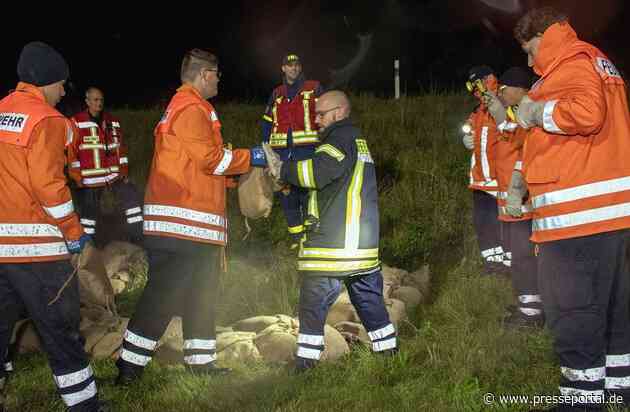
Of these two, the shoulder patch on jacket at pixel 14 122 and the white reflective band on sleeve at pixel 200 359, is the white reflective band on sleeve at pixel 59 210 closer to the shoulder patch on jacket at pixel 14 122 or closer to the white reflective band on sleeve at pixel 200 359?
the shoulder patch on jacket at pixel 14 122

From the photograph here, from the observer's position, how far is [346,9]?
24.5 metres

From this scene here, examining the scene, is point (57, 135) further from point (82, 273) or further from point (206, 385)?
point (82, 273)

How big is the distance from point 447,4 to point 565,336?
67.6ft

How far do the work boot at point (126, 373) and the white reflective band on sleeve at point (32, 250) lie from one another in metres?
1.16

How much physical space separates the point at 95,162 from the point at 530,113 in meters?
6.09

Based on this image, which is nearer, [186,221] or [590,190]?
[590,190]

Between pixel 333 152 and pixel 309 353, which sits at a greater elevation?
pixel 333 152

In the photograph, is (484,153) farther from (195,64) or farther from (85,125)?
(85,125)

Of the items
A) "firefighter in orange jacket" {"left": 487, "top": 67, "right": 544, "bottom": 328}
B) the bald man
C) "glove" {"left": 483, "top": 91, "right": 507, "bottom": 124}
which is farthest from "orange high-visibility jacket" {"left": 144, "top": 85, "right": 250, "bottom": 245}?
"firefighter in orange jacket" {"left": 487, "top": 67, "right": 544, "bottom": 328}

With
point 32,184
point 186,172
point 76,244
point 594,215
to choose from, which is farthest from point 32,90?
point 594,215

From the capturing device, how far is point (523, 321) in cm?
566

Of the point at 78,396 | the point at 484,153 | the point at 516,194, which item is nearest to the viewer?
the point at 78,396

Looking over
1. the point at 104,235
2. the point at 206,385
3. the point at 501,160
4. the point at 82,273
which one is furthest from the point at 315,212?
the point at 104,235

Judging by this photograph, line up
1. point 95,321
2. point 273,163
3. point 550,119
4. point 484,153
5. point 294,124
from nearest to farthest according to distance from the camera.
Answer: point 550,119 < point 273,163 < point 95,321 < point 484,153 < point 294,124
